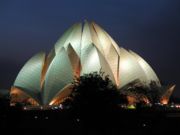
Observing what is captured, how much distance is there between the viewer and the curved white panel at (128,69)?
5322cm

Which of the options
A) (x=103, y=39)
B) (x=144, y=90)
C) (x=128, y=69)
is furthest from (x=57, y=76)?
(x=144, y=90)

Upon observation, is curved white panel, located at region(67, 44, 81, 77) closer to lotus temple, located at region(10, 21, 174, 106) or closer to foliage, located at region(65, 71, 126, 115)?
lotus temple, located at region(10, 21, 174, 106)

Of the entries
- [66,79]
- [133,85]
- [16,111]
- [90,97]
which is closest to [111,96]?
[90,97]

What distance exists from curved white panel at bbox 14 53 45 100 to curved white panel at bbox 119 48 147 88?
875 centimetres

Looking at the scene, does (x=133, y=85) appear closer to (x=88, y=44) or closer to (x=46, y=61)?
(x=88, y=44)

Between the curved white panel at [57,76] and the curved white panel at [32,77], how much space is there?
1.89 metres

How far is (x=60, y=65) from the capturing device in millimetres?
50594

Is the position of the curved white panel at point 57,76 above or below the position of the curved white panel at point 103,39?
below

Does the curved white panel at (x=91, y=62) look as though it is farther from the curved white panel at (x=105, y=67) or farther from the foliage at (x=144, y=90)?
the foliage at (x=144, y=90)

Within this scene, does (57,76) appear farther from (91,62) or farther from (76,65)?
(91,62)

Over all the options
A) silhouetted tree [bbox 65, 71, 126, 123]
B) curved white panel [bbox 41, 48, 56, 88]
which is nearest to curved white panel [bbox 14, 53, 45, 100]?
curved white panel [bbox 41, 48, 56, 88]

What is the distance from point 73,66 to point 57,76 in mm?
2310

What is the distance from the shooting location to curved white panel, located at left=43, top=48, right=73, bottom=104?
49.7 m

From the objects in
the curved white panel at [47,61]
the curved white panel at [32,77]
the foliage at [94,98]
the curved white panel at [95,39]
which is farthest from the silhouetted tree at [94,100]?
the curved white panel at [95,39]
